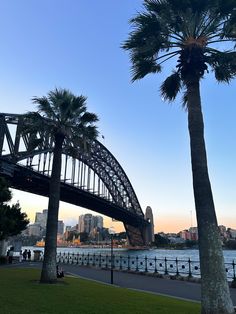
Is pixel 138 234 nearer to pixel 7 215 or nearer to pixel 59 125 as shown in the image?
pixel 7 215

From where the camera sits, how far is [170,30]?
37.1ft

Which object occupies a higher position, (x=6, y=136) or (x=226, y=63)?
(x=6, y=136)

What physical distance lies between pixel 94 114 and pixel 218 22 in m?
12.0

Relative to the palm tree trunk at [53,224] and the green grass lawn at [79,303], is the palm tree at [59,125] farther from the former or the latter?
the green grass lawn at [79,303]

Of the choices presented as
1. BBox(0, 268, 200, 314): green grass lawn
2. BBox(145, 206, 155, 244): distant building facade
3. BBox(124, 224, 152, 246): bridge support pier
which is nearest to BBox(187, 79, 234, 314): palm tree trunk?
BBox(0, 268, 200, 314): green grass lawn

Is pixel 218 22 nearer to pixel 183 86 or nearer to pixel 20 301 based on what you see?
pixel 183 86

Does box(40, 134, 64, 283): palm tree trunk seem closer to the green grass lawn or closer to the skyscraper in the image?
the green grass lawn

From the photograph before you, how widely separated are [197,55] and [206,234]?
5.16 m

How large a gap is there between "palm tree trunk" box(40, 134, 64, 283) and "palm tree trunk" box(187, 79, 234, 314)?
10377 mm

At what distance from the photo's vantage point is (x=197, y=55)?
10.7 meters

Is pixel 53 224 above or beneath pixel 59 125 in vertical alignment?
beneath

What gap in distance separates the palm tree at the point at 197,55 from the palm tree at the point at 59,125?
9248 mm

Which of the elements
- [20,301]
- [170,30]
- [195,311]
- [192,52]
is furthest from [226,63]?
[20,301]

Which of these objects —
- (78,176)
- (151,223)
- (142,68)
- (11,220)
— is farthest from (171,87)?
(151,223)
